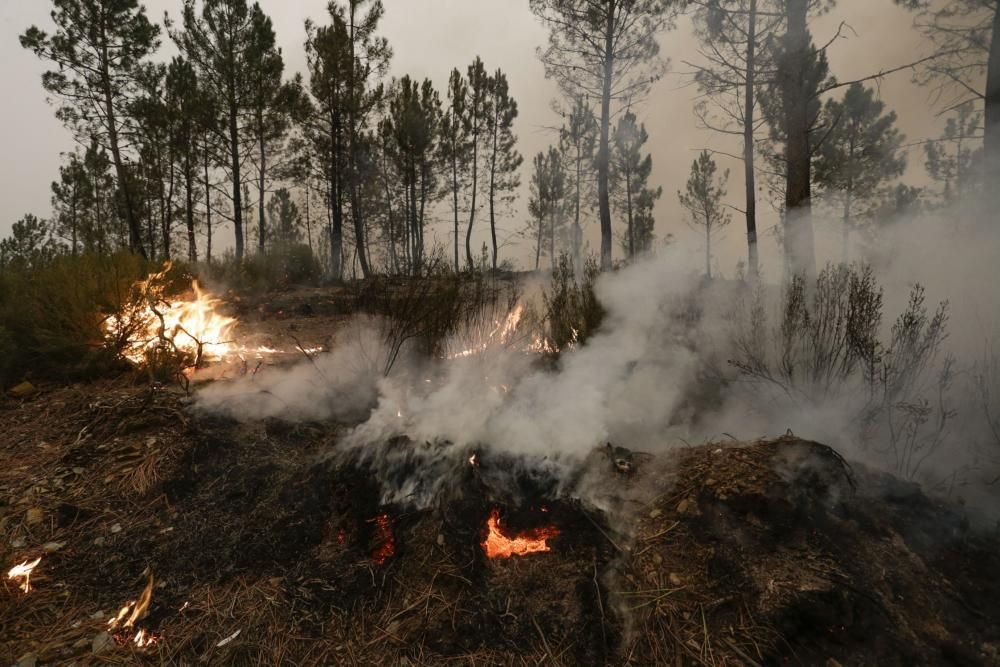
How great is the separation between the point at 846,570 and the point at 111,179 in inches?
1087

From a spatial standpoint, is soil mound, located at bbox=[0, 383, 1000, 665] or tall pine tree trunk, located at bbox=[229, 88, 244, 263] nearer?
soil mound, located at bbox=[0, 383, 1000, 665]

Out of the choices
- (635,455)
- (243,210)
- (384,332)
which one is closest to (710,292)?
(635,455)

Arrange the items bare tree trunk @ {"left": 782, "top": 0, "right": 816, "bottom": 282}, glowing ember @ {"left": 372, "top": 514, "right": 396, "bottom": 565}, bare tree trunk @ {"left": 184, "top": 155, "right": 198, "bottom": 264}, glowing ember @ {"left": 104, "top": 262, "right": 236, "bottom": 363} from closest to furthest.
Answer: glowing ember @ {"left": 372, "top": 514, "right": 396, "bottom": 565}, glowing ember @ {"left": 104, "top": 262, "right": 236, "bottom": 363}, bare tree trunk @ {"left": 782, "top": 0, "right": 816, "bottom": 282}, bare tree trunk @ {"left": 184, "top": 155, "right": 198, "bottom": 264}

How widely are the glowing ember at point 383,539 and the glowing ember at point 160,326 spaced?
306cm

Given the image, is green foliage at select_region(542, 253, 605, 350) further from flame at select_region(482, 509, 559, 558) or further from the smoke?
flame at select_region(482, 509, 559, 558)

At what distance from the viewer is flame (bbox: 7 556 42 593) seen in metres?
2.43

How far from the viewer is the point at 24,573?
249cm

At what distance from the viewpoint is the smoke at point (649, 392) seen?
3135mm

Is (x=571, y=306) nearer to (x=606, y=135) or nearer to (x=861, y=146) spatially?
(x=606, y=135)

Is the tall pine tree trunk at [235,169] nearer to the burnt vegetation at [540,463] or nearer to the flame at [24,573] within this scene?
the burnt vegetation at [540,463]

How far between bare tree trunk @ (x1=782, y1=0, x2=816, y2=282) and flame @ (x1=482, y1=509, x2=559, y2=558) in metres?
6.10

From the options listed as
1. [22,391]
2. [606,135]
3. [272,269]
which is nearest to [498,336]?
[22,391]

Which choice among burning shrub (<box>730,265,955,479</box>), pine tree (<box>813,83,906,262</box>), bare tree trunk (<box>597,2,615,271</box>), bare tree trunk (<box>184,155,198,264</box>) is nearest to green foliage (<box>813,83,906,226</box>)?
pine tree (<box>813,83,906,262</box>)

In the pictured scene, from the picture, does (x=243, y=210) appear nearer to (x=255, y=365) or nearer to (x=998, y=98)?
(x=255, y=365)
